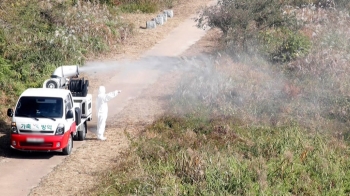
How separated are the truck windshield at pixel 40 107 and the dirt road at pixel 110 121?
126 centimetres

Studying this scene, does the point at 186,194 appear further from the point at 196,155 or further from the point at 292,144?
the point at 292,144

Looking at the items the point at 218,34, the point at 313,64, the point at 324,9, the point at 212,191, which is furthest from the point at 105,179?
the point at 324,9

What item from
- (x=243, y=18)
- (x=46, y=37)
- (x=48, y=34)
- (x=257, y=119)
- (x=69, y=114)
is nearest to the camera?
(x=69, y=114)

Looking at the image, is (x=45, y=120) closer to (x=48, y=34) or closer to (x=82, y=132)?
(x=82, y=132)

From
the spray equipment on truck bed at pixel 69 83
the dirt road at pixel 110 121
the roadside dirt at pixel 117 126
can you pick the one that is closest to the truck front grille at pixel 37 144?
the dirt road at pixel 110 121

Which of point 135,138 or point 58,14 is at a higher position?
point 58,14

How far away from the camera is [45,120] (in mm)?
19281

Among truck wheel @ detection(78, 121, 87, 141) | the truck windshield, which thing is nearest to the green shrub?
truck wheel @ detection(78, 121, 87, 141)

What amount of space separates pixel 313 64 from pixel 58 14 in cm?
1172

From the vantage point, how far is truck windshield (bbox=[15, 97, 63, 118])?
64.0ft

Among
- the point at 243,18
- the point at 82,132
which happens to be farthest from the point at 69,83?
the point at 243,18

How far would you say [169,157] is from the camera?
18875 millimetres

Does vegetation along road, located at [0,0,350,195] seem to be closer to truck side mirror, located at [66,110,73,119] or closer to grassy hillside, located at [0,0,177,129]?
grassy hillside, located at [0,0,177,129]

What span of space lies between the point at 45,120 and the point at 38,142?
63 cm
